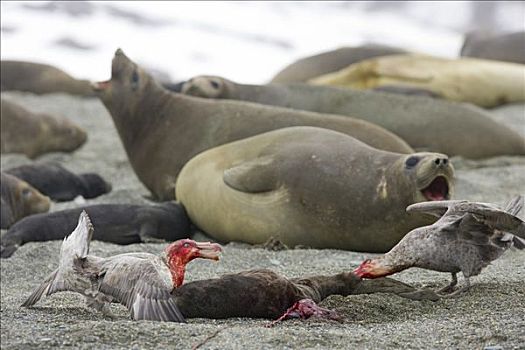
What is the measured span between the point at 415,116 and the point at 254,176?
238 centimetres

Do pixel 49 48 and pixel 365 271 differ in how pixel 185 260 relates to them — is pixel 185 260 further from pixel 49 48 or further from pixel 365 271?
pixel 49 48

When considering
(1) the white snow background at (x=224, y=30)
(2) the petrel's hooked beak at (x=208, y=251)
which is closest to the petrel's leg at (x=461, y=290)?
(2) the petrel's hooked beak at (x=208, y=251)

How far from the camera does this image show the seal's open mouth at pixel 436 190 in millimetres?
4898

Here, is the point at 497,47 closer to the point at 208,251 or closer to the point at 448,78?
the point at 448,78

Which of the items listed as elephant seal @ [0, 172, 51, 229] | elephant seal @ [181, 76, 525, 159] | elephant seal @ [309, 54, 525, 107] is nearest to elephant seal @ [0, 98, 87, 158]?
elephant seal @ [181, 76, 525, 159]

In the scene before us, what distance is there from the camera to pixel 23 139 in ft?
27.5

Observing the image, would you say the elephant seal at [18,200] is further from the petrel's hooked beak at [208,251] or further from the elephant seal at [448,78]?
the elephant seal at [448,78]

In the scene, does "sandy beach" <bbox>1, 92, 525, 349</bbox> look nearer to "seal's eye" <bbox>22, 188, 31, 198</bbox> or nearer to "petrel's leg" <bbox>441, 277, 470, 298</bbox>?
"petrel's leg" <bbox>441, 277, 470, 298</bbox>

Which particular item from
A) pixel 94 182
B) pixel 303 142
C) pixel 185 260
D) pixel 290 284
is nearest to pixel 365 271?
pixel 290 284

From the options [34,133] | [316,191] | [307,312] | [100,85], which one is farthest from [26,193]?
[307,312]

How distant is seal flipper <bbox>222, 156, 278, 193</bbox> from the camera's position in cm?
537

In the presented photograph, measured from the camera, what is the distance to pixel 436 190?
4.93 metres

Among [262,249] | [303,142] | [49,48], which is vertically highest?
[303,142]

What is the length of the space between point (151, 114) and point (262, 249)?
83.6 inches
